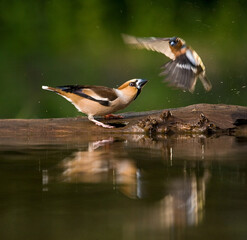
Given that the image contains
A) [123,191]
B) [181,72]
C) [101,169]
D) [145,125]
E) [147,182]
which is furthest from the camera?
[181,72]

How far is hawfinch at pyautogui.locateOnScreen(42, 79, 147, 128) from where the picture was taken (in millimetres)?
6633

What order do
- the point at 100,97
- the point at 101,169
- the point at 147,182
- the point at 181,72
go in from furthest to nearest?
the point at 181,72, the point at 100,97, the point at 101,169, the point at 147,182

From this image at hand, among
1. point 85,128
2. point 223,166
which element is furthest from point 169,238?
point 85,128

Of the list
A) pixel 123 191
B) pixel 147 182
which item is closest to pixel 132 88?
pixel 147 182

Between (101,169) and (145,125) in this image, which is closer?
(101,169)

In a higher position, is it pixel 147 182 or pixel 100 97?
pixel 100 97

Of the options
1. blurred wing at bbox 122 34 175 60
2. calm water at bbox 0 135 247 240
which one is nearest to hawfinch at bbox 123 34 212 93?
blurred wing at bbox 122 34 175 60

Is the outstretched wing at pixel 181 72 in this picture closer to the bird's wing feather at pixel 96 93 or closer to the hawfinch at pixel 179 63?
the hawfinch at pixel 179 63

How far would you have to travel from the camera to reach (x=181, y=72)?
6867 millimetres

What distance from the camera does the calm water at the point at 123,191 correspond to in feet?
8.29

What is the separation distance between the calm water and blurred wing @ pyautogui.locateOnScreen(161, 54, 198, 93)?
4.38ft

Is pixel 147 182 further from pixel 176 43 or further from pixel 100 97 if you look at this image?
pixel 176 43

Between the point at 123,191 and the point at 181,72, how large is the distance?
3.63 m

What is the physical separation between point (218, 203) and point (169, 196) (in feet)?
0.96
